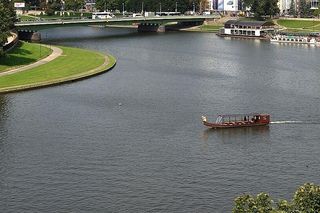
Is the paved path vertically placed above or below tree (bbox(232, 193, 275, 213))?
above

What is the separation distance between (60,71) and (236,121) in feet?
134

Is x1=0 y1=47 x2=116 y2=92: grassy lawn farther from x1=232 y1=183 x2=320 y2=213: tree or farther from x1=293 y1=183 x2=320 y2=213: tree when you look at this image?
x1=293 y1=183 x2=320 y2=213: tree

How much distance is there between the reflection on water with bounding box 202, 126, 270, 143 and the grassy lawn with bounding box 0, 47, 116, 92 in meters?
32.8

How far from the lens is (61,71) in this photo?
339 feet

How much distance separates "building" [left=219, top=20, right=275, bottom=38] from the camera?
18288 centimetres

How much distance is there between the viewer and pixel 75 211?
1831 inches

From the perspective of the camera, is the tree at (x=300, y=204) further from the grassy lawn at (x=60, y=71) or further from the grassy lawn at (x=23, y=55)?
the grassy lawn at (x=23, y=55)

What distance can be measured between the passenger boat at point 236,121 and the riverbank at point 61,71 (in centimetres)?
3109

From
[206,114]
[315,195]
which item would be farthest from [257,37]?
[315,195]

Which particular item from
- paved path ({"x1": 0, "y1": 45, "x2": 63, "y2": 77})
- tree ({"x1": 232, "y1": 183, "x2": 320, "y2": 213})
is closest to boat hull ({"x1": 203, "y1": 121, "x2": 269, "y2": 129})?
tree ({"x1": 232, "y1": 183, "x2": 320, "y2": 213})

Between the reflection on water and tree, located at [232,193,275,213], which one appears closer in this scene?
tree, located at [232,193,275,213]

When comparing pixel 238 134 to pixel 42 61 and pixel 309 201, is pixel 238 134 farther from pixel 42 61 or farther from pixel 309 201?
pixel 42 61

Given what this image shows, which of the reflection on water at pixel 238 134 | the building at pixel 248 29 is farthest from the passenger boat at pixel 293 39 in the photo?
the reflection on water at pixel 238 134

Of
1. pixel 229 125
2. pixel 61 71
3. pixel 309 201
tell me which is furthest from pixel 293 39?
pixel 309 201
